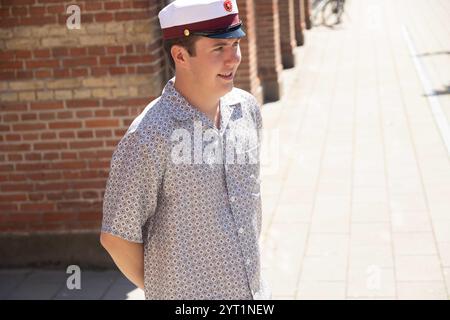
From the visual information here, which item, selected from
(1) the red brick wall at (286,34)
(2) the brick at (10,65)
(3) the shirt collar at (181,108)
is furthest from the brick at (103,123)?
(1) the red brick wall at (286,34)

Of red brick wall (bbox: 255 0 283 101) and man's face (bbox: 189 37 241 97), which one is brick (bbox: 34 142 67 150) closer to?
man's face (bbox: 189 37 241 97)

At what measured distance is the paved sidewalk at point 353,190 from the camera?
22.6ft

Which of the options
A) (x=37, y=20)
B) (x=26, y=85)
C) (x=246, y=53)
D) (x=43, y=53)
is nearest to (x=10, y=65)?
(x=26, y=85)

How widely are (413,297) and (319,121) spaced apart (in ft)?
22.7

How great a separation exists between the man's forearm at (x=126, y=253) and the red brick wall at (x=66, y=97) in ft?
12.9

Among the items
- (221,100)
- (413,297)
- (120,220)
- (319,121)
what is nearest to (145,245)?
→ (120,220)

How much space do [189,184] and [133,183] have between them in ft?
0.70

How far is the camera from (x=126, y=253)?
10.7 ft

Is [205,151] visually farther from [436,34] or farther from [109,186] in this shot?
[436,34]

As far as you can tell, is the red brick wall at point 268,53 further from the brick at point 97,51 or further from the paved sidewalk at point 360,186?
the brick at point 97,51

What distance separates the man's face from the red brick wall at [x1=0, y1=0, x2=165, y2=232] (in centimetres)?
397

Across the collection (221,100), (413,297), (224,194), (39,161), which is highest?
(221,100)

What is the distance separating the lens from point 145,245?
10.9ft

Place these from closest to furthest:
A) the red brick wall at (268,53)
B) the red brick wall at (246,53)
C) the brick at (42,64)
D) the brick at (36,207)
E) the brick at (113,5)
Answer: the brick at (113,5), the brick at (42,64), the brick at (36,207), the red brick wall at (246,53), the red brick wall at (268,53)
